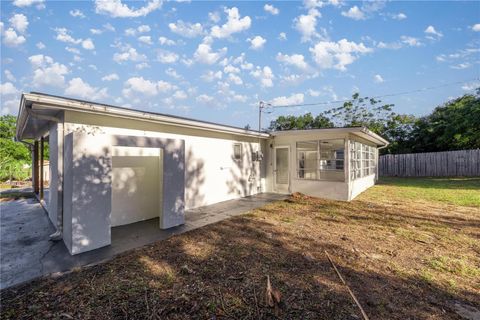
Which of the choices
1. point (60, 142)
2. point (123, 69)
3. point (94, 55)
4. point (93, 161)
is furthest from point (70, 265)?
point (123, 69)

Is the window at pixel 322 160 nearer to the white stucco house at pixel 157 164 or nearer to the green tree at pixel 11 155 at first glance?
the white stucco house at pixel 157 164

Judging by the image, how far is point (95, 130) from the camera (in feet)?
16.8

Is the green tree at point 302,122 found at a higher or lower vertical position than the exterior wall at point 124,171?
higher

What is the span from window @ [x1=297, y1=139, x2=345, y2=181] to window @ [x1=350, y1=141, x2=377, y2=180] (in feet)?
1.64

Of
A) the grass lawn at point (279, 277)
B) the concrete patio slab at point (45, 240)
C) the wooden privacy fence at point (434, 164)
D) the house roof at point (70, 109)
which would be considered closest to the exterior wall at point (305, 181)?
the concrete patio slab at point (45, 240)

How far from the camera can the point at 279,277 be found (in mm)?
3219

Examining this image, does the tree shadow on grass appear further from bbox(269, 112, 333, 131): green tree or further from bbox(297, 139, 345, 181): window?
bbox(269, 112, 333, 131): green tree

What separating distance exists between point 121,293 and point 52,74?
39.2 feet

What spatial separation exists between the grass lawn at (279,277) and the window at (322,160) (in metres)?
3.69

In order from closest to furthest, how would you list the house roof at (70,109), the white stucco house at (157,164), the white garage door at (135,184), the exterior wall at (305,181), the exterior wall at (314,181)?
the house roof at (70,109) < the white stucco house at (157,164) < the white garage door at (135,184) < the exterior wall at (314,181) < the exterior wall at (305,181)

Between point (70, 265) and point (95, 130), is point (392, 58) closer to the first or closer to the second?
point (95, 130)

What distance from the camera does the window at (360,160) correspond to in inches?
365

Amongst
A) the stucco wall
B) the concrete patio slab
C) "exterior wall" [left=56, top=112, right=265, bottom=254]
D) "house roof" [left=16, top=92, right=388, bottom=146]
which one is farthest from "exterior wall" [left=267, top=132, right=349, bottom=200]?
the stucco wall

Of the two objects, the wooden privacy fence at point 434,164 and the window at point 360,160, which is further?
the wooden privacy fence at point 434,164
